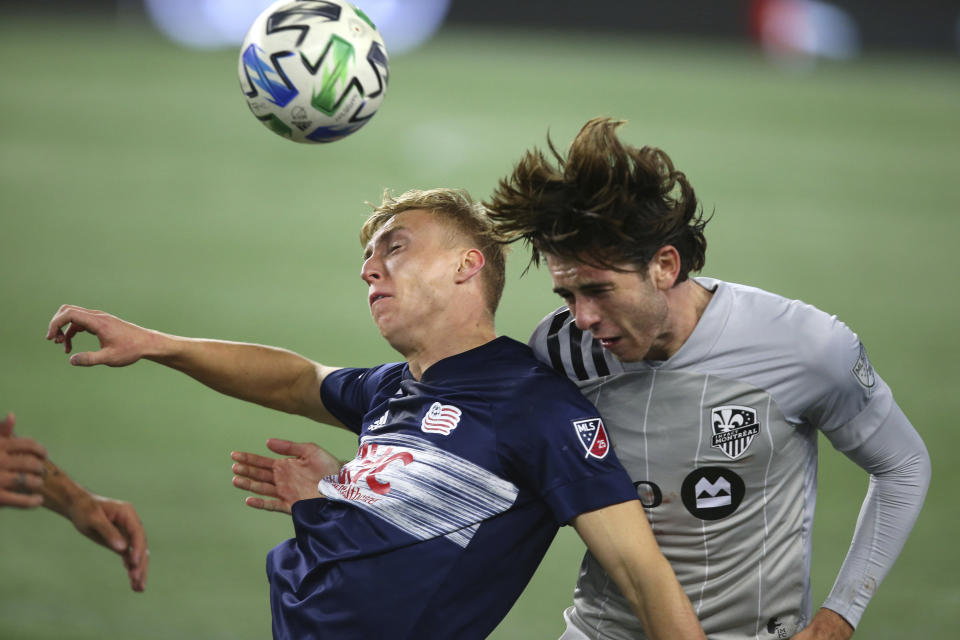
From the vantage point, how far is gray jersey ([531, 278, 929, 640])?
3064mm

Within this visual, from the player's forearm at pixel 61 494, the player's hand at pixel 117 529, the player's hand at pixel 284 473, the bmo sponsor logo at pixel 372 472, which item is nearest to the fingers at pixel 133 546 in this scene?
the player's hand at pixel 117 529

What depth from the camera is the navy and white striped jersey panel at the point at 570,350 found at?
128 inches

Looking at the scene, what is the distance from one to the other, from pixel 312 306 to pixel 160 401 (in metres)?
2.09

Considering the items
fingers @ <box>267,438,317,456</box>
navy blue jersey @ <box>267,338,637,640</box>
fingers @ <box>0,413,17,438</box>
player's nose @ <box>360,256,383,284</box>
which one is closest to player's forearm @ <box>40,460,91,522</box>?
fingers @ <box>0,413,17,438</box>

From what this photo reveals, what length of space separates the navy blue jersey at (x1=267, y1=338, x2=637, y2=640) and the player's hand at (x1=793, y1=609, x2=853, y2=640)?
706mm

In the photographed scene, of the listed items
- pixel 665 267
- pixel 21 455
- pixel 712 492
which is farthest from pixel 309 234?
pixel 712 492

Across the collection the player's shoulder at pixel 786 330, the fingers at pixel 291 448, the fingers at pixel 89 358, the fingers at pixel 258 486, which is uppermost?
the player's shoulder at pixel 786 330

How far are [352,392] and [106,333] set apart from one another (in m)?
0.87

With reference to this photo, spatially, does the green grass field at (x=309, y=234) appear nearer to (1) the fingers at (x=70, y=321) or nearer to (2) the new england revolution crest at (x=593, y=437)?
(1) the fingers at (x=70, y=321)

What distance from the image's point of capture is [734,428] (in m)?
3.08

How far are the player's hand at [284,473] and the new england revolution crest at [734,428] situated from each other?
1383mm

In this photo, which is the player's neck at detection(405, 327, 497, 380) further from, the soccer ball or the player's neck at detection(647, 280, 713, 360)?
the soccer ball

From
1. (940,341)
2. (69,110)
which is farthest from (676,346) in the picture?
(69,110)

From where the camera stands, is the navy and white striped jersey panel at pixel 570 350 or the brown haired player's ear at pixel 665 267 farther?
the navy and white striped jersey panel at pixel 570 350
